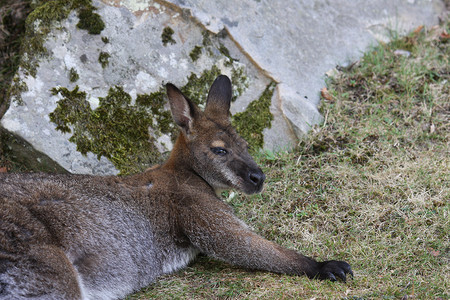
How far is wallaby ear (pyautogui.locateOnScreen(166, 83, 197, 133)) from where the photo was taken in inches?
235

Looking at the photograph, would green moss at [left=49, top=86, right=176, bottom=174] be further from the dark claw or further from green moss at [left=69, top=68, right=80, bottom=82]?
the dark claw

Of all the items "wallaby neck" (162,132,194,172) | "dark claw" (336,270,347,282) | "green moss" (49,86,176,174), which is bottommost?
"green moss" (49,86,176,174)

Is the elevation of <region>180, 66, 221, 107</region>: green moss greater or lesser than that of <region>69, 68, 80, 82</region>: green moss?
greater

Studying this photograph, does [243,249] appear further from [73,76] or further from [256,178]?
[73,76]

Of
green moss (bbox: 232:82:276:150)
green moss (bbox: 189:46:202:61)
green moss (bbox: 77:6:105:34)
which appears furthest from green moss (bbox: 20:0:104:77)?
green moss (bbox: 232:82:276:150)

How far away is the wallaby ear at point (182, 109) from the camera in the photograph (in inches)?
235

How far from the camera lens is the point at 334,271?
16.9 ft

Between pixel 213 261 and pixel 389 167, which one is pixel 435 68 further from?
pixel 213 261

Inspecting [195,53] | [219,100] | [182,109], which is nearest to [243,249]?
[182,109]

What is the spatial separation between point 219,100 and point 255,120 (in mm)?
1267

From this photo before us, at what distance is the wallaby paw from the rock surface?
2534mm

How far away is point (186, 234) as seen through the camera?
17.9 feet

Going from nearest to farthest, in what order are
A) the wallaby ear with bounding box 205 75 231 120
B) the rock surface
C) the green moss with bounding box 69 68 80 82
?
the wallaby ear with bounding box 205 75 231 120 < the rock surface < the green moss with bounding box 69 68 80 82

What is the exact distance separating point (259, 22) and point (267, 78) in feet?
3.11
